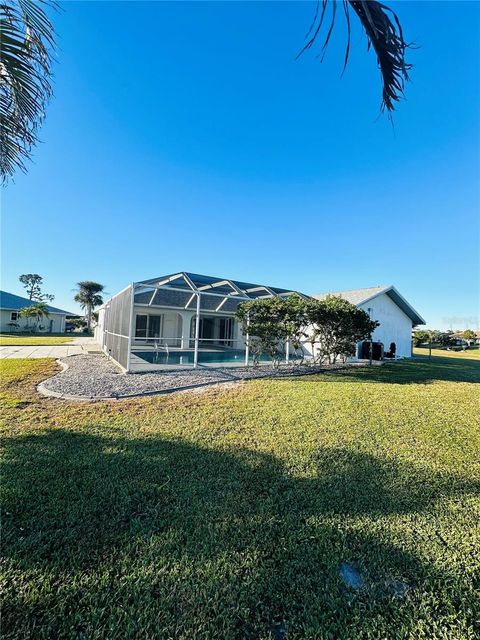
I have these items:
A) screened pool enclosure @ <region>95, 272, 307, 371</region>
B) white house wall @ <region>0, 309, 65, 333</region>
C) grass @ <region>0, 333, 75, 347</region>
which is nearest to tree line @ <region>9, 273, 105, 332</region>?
white house wall @ <region>0, 309, 65, 333</region>

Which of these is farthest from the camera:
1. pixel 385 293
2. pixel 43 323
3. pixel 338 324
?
pixel 43 323

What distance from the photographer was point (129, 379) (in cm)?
943

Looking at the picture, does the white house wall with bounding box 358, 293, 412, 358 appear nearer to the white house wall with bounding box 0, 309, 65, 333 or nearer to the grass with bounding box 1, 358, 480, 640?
the grass with bounding box 1, 358, 480, 640

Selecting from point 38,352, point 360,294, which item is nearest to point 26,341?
point 38,352

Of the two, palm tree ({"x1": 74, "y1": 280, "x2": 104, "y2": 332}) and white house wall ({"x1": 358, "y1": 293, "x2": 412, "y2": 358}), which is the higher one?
palm tree ({"x1": 74, "y1": 280, "x2": 104, "y2": 332})

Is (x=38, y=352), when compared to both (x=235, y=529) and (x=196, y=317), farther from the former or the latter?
(x=235, y=529)

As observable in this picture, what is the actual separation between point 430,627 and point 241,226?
20.3m

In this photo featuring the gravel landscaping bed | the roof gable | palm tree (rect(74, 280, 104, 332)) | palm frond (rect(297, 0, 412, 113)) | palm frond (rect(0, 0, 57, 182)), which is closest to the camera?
palm frond (rect(297, 0, 412, 113))

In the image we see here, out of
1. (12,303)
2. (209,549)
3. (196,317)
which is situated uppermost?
(12,303)

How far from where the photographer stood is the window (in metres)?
23.2

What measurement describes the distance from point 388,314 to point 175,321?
16802mm

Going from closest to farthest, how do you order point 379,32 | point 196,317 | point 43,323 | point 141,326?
point 379,32 < point 196,317 < point 141,326 < point 43,323

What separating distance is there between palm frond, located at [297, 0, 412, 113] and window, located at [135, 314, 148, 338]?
23040 millimetres

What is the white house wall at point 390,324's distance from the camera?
20672 millimetres
